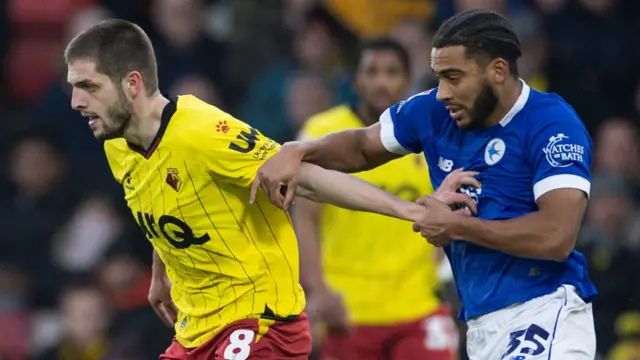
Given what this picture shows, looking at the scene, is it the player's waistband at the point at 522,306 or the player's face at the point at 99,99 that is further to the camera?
the player's face at the point at 99,99

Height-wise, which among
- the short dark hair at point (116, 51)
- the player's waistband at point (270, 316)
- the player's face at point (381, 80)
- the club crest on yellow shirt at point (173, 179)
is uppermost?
the short dark hair at point (116, 51)

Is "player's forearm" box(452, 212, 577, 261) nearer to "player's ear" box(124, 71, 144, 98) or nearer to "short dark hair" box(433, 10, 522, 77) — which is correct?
"short dark hair" box(433, 10, 522, 77)

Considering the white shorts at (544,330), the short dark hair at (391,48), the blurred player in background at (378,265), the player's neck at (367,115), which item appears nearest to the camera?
the white shorts at (544,330)

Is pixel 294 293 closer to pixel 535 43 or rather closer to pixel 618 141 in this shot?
pixel 618 141

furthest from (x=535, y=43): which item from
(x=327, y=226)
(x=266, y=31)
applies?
(x=327, y=226)

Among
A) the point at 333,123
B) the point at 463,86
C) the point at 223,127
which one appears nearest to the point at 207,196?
the point at 223,127

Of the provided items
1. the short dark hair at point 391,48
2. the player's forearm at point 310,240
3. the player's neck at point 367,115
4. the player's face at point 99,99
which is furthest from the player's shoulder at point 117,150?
the short dark hair at point 391,48

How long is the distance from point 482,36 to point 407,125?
624 mm

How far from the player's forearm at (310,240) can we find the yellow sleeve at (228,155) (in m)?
2.30

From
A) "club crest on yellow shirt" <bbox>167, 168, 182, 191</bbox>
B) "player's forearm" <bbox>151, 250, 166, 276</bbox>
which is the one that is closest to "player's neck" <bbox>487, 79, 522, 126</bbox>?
"club crest on yellow shirt" <bbox>167, 168, 182, 191</bbox>

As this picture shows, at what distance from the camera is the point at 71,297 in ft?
35.1

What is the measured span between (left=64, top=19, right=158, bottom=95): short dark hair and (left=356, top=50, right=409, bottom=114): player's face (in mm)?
2554

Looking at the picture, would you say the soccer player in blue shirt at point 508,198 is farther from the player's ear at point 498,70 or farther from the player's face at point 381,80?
the player's face at point 381,80

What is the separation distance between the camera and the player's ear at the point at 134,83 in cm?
607
